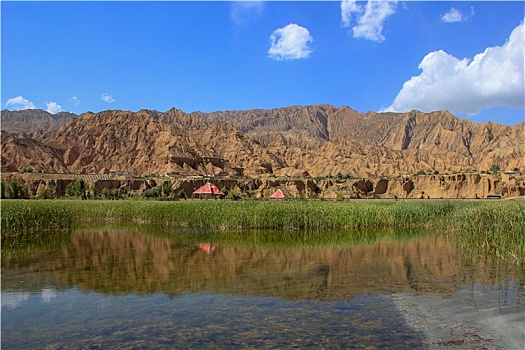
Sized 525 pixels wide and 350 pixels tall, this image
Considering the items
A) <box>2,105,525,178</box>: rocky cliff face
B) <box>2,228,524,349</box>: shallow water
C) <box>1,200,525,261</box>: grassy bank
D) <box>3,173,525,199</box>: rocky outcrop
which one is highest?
<box>2,105,525,178</box>: rocky cliff face

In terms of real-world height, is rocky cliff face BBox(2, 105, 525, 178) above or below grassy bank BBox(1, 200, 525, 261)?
above

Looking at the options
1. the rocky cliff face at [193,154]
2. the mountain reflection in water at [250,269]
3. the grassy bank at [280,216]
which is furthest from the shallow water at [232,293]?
the rocky cliff face at [193,154]

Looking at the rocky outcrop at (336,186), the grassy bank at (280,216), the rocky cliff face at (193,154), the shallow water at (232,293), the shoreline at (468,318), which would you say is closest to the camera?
the shoreline at (468,318)

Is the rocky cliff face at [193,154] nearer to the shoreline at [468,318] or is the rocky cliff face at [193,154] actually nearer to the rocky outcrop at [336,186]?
the rocky outcrop at [336,186]

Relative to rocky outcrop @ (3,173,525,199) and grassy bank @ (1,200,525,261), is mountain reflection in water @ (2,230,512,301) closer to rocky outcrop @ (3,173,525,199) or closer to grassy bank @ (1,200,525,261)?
grassy bank @ (1,200,525,261)

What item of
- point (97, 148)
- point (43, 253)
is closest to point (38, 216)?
point (43, 253)

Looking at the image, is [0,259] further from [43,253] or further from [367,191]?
[367,191]

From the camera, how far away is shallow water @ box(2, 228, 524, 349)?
882 cm

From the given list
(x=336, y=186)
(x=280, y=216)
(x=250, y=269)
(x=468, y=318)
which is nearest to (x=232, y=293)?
(x=250, y=269)

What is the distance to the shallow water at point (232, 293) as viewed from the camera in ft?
28.9

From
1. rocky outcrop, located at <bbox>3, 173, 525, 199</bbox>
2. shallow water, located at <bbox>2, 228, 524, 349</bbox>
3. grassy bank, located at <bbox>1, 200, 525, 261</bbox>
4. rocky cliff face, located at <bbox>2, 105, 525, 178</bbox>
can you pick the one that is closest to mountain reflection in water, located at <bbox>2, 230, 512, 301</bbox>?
shallow water, located at <bbox>2, 228, 524, 349</bbox>

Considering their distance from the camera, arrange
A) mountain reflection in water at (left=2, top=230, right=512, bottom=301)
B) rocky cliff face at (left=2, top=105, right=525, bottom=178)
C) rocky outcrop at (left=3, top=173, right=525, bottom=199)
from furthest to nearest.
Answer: rocky cliff face at (left=2, top=105, right=525, bottom=178), rocky outcrop at (left=3, top=173, right=525, bottom=199), mountain reflection in water at (left=2, top=230, right=512, bottom=301)

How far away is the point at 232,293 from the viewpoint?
40.3ft

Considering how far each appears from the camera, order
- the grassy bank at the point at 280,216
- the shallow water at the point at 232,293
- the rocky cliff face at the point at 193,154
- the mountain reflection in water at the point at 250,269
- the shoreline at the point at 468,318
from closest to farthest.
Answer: the shoreline at the point at 468,318 < the shallow water at the point at 232,293 < the mountain reflection in water at the point at 250,269 < the grassy bank at the point at 280,216 < the rocky cliff face at the point at 193,154
